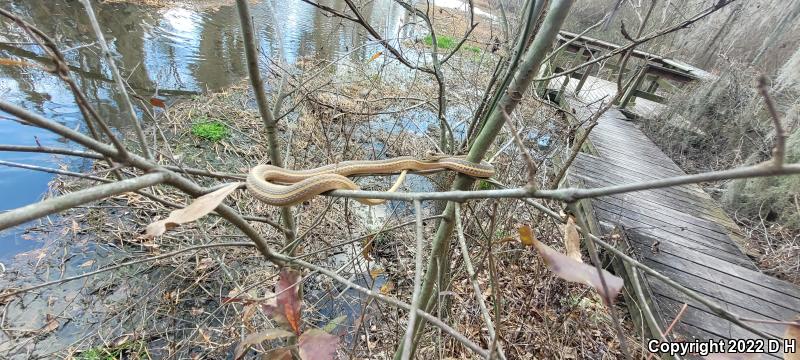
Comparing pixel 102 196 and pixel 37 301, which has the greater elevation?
pixel 102 196

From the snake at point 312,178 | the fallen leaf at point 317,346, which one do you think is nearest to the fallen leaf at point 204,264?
the snake at point 312,178

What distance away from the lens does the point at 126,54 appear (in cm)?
943

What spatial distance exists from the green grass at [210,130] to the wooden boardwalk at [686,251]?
669 cm

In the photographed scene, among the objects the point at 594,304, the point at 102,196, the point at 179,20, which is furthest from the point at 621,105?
the point at 179,20

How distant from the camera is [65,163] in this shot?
5.81 meters

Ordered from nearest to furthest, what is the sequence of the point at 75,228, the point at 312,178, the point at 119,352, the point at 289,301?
the point at 289,301 → the point at 312,178 → the point at 119,352 → the point at 75,228

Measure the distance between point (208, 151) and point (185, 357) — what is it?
174 inches

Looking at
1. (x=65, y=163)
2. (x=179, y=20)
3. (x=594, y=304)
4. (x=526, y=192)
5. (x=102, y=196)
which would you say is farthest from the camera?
(x=179, y=20)

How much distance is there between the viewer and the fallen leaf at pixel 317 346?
42.1 inches

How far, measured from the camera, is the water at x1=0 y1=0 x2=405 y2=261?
217 inches

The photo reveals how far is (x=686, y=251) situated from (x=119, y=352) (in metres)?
6.67

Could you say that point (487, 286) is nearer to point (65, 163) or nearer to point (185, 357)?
point (185, 357)

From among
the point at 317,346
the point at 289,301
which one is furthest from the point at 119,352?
the point at 317,346

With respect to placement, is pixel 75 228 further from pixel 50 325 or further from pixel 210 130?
pixel 210 130
